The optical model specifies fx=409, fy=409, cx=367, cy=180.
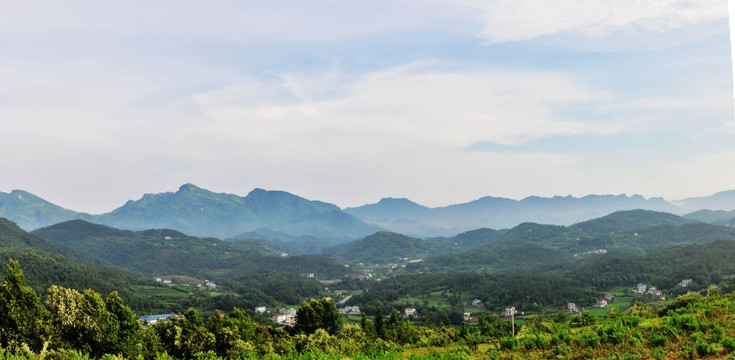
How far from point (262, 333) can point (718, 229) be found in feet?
755

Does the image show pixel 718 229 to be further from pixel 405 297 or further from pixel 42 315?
pixel 42 315

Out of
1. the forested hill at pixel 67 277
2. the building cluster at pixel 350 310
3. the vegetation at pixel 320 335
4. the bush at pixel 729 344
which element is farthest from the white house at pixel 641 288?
the forested hill at pixel 67 277

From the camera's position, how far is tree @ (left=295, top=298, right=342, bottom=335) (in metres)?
30.6

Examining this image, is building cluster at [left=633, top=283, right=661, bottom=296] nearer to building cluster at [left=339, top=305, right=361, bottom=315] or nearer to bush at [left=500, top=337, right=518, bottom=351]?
building cluster at [left=339, top=305, right=361, bottom=315]

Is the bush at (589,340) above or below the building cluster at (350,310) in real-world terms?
above

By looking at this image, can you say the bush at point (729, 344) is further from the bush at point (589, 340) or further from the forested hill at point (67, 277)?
the forested hill at point (67, 277)

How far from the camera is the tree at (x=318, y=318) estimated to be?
100 feet

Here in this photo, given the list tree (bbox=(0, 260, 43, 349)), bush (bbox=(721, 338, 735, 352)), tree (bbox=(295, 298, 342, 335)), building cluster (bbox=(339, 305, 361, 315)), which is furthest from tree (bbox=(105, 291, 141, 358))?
building cluster (bbox=(339, 305, 361, 315))

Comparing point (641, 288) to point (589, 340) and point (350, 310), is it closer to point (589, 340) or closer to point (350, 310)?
point (350, 310)

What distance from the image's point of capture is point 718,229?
186 meters

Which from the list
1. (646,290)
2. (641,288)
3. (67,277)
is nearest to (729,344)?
(646,290)

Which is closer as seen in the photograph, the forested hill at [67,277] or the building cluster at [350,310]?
the forested hill at [67,277]

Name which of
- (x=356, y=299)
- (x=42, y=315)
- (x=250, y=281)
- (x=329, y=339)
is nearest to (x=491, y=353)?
(x=329, y=339)

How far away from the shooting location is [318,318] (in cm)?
3072
